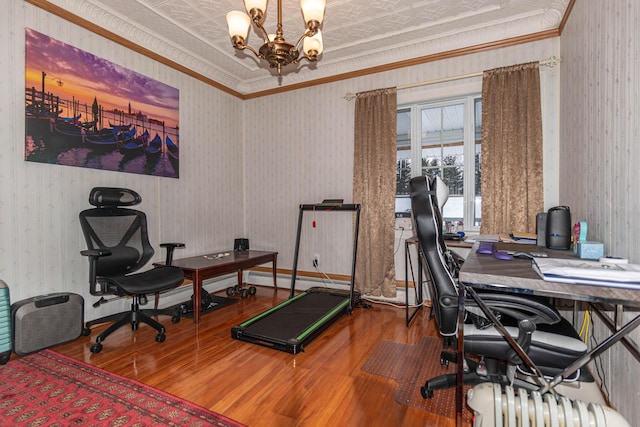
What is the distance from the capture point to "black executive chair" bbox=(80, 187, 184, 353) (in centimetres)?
243

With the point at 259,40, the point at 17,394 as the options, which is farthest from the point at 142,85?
the point at 17,394

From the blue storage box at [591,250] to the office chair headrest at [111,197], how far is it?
10.7ft

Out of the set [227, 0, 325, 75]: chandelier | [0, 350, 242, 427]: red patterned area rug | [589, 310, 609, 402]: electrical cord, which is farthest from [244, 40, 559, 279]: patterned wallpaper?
[0, 350, 242, 427]: red patterned area rug

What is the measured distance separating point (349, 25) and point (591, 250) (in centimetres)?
284

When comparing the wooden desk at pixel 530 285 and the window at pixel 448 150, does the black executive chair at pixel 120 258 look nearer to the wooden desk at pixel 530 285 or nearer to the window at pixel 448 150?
the wooden desk at pixel 530 285

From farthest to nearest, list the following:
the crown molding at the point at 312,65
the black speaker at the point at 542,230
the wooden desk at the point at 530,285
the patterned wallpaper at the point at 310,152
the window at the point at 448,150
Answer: the patterned wallpaper at the point at 310,152 < the window at the point at 448,150 < the crown molding at the point at 312,65 < the black speaker at the point at 542,230 < the wooden desk at the point at 530,285

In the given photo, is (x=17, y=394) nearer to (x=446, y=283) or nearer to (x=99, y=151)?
(x=99, y=151)

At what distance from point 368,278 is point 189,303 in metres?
1.99

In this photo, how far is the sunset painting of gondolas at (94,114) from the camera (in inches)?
97.7

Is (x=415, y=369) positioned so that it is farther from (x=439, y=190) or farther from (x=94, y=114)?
(x=94, y=114)

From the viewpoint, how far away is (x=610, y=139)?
1743 millimetres

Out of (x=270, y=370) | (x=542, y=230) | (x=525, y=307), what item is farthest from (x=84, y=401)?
(x=542, y=230)

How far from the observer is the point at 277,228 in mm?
4355

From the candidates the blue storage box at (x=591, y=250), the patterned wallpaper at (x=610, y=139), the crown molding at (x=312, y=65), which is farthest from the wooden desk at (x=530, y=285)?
A: the crown molding at (x=312, y=65)
